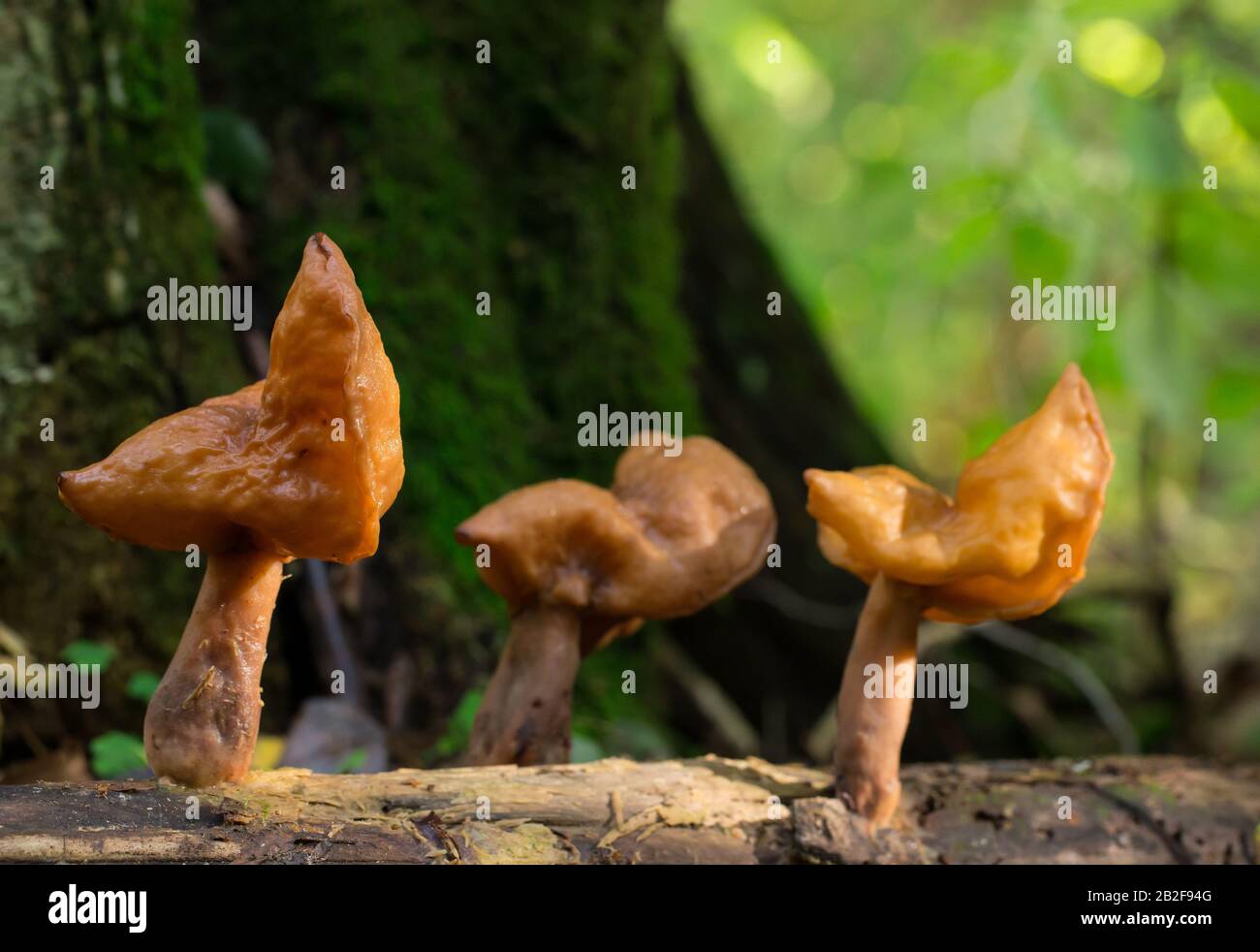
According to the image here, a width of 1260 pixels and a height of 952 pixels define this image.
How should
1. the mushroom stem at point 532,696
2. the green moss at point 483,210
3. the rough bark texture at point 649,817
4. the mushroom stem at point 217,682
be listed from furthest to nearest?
the green moss at point 483,210
the mushroom stem at point 532,696
the mushroom stem at point 217,682
the rough bark texture at point 649,817

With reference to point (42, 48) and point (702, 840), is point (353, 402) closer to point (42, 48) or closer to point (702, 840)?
point (702, 840)

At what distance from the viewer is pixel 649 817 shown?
7.26 feet

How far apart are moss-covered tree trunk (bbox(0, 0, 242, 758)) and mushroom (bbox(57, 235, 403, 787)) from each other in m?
0.94

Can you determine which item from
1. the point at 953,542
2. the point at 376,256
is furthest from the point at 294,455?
the point at 376,256

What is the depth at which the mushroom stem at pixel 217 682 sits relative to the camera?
201 cm

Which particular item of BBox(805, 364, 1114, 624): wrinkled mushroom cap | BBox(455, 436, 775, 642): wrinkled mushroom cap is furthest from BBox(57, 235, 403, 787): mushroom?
BBox(805, 364, 1114, 624): wrinkled mushroom cap

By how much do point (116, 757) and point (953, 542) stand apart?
1.91 meters

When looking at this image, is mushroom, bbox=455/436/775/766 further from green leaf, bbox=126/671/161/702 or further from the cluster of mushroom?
green leaf, bbox=126/671/161/702

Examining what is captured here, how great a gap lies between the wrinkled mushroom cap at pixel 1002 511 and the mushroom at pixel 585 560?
311 mm

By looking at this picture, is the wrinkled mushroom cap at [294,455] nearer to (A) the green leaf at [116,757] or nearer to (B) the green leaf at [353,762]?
(A) the green leaf at [116,757]

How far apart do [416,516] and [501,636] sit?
1.50ft

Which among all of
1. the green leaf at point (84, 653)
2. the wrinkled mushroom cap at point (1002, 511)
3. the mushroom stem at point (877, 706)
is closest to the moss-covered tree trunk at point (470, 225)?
the green leaf at point (84, 653)

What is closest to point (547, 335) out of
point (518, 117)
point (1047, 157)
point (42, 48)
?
point (518, 117)

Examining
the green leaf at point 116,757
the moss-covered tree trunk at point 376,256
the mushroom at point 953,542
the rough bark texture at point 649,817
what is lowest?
Result: the rough bark texture at point 649,817
